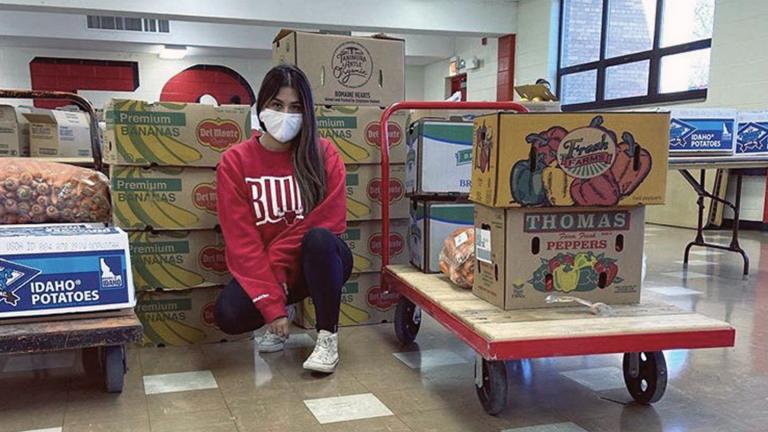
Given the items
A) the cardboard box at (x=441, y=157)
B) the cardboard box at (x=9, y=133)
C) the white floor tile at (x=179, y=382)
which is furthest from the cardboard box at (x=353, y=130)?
the cardboard box at (x=9, y=133)

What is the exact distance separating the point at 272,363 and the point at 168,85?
10022 millimetres

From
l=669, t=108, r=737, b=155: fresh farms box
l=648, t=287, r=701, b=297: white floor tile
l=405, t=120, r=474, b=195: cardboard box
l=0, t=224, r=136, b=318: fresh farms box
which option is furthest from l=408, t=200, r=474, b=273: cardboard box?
l=669, t=108, r=737, b=155: fresh farms box

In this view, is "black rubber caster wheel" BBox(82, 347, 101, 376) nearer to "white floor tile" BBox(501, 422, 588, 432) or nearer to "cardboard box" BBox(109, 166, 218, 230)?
"cardboard box" BBox(109, 166, 218, 230)

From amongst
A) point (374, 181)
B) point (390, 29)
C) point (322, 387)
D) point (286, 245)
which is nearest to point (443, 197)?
point (374, 181)

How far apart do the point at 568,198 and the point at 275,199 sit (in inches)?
39.7

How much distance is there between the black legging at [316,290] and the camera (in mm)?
2016

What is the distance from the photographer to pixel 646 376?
5.88 ft

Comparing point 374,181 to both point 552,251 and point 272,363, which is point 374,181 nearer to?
point 272,363

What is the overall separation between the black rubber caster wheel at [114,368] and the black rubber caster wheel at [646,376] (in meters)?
1.54

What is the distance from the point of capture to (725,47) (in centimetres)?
586

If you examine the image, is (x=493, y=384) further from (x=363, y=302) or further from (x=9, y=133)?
(x=9, y=133)

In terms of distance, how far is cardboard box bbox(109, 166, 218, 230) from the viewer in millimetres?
2232

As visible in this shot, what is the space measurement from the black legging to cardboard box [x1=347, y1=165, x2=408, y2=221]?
1.73 ft

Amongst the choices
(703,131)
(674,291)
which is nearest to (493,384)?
(674,291)
